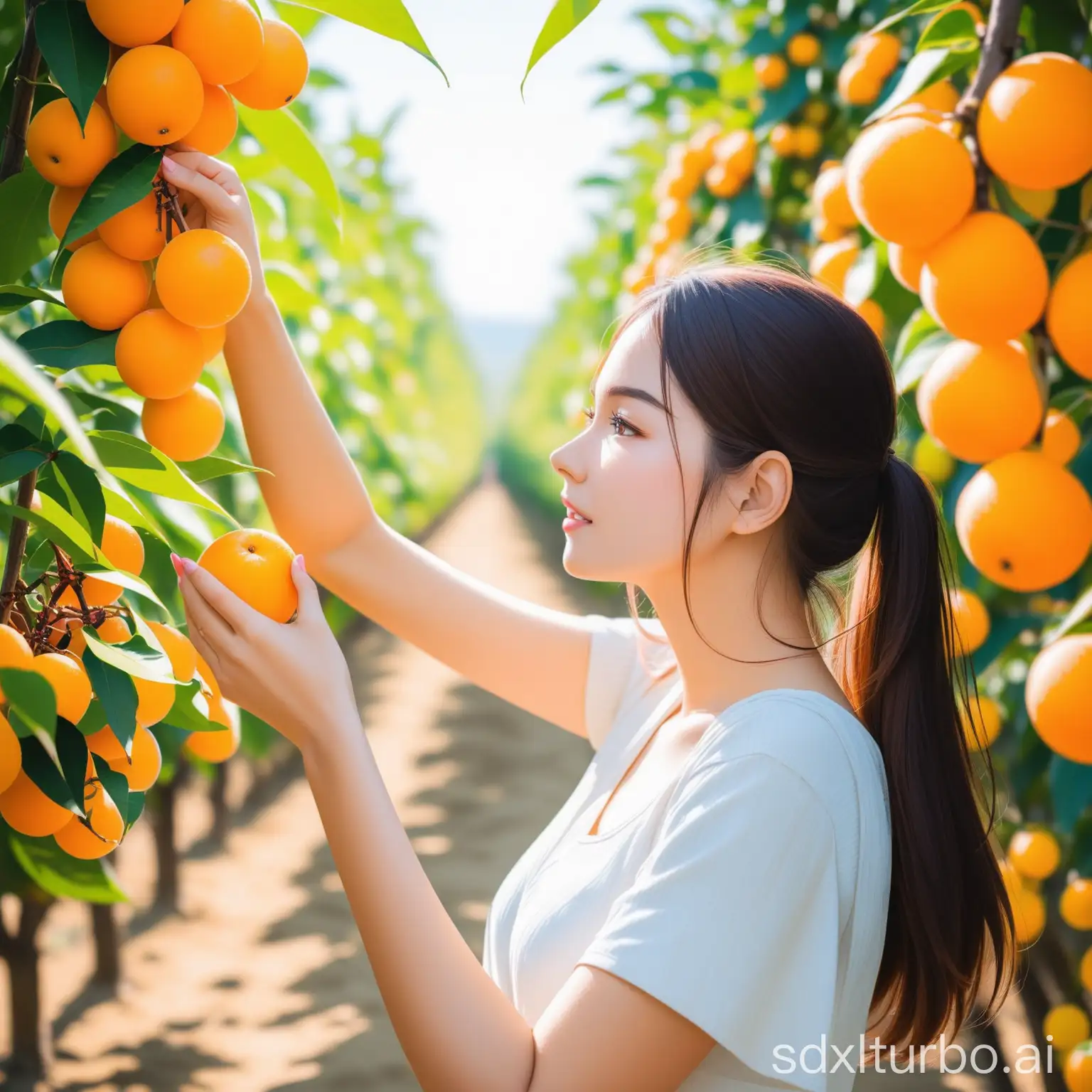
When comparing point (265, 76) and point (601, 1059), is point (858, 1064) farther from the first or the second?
point (265, 76)

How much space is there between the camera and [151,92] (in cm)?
90

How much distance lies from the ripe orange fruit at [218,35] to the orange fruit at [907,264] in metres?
0.83

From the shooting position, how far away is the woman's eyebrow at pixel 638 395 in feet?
4.38

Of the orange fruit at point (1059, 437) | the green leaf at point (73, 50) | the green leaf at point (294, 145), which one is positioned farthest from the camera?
the orange fruit at point (1059, 437)

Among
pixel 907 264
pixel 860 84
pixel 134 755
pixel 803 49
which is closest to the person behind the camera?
pixel 134 755

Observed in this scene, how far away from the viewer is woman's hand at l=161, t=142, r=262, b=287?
1.02 m

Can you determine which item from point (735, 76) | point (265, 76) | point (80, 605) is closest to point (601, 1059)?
point (80, 605)

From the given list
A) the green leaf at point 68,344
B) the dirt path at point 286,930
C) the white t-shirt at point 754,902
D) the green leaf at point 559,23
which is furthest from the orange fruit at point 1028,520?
the dirt path at point 286,930

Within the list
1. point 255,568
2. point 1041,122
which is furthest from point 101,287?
point 1041,122

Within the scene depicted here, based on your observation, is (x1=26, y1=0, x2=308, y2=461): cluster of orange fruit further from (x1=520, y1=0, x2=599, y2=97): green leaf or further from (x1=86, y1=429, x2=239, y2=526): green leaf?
(x1=520, y1=0, x2=599, y2=97): green leaf

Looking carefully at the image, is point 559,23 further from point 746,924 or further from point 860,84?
point 860,84

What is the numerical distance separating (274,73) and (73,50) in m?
0.19

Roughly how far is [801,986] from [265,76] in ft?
3.42

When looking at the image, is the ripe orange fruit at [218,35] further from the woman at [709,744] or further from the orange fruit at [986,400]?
the orange fruit at [986,400]
